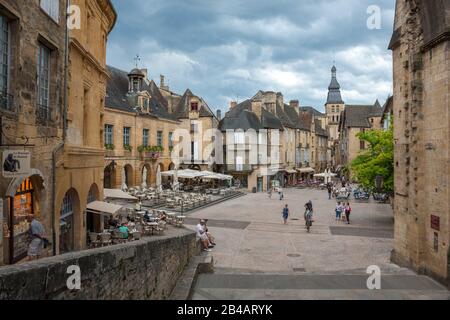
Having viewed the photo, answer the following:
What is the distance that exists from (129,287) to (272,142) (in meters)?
40.6

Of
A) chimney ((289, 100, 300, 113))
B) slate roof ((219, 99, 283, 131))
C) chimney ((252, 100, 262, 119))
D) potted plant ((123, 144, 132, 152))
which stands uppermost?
chimney ((289, 100, 300, 113))

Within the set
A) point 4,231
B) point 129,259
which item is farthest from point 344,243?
point 4,231

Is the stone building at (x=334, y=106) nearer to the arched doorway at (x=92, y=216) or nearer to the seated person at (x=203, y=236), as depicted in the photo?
the seated person at (x=203, y=236)

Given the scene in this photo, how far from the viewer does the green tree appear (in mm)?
20781

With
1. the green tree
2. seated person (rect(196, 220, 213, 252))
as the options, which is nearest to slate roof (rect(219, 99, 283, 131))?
the green tree

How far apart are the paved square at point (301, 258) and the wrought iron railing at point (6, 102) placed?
242 inches

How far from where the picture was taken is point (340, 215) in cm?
2412

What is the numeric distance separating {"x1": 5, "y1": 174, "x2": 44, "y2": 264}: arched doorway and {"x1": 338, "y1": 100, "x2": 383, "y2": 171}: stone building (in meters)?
52.3

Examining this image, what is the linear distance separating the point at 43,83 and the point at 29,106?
1547mm

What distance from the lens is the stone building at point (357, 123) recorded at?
57616mm

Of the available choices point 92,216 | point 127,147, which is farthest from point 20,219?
point 127,147

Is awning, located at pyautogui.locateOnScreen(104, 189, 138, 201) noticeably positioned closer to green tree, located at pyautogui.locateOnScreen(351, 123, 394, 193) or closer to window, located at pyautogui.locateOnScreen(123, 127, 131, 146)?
green tree, located at pyautogui.locateOnScreen(351, 123, 394, 193)

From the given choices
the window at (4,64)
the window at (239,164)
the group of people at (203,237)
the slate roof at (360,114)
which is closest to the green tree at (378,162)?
the group of people at (203,237)

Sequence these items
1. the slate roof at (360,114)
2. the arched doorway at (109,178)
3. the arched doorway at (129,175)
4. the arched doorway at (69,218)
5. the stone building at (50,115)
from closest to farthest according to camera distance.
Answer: the stone building at (50,115) → the arched doorway at (69,218) → the arched doorway at (109,178) → the arched doorway at (129,175) → the slate roof at (360,114)
